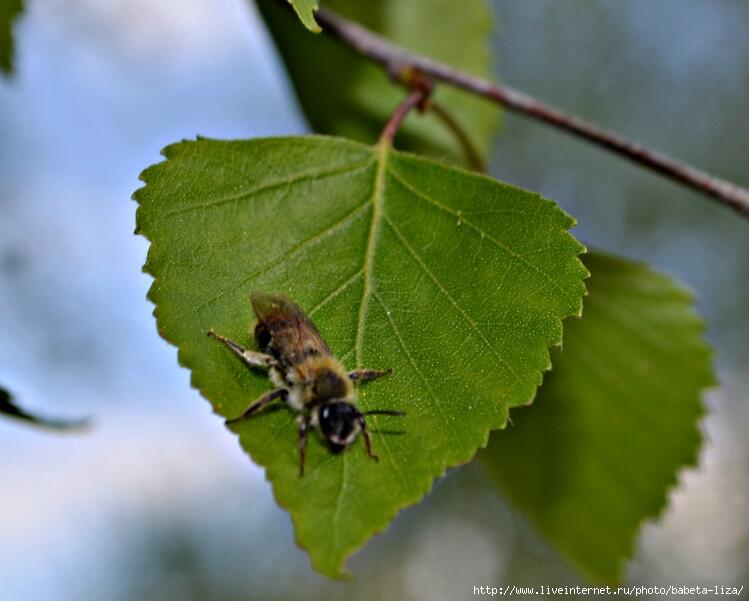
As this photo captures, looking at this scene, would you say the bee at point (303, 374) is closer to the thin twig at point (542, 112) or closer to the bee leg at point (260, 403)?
the bee leg at point (260, 403)

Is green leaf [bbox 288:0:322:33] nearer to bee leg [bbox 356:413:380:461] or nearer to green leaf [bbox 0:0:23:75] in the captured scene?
bee leg [bbox 356:413:380:461]

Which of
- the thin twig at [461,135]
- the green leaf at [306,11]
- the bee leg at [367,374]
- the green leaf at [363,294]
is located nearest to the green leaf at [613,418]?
the thin twig at [461,135]

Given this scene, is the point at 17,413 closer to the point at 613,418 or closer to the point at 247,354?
the point at 247,354

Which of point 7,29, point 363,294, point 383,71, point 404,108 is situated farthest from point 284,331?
point 383,71

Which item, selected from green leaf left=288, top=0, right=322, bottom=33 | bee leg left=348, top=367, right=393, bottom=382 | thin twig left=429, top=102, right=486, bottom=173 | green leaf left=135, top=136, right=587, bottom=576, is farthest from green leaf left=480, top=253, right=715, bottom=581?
green leaf left=288, top=0, right=322, bottom=33

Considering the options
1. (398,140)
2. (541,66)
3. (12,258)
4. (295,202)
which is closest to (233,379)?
(295,202)
